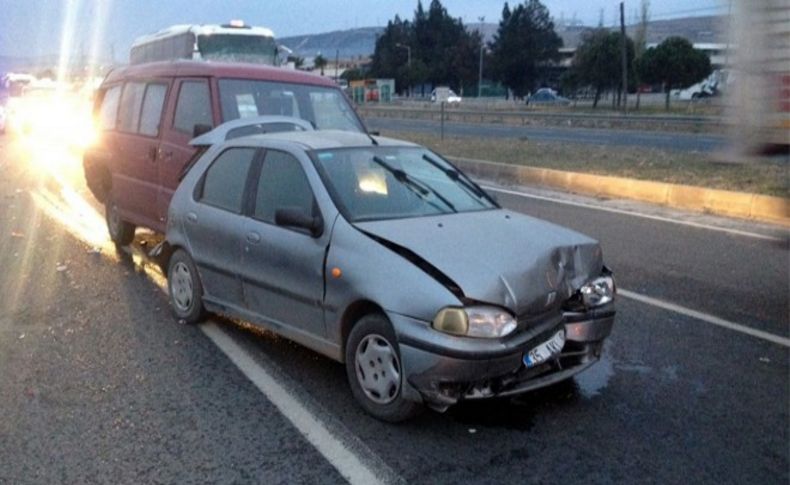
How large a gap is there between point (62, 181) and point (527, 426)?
13152 mm

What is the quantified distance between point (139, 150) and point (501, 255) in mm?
5322

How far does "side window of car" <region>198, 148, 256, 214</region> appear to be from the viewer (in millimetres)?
5941

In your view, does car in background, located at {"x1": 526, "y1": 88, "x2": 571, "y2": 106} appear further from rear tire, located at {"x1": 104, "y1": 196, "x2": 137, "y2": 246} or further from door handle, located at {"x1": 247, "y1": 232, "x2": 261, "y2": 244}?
door handle, located at {"x1": 247, "y1": 232, "x2": 261, "y2": 244}

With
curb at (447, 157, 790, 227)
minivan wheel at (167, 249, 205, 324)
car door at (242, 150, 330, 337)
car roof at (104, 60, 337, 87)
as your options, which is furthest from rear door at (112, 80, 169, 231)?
curb at (447, 157, 790, 227)

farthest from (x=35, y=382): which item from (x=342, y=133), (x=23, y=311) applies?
(x=342, y=133)

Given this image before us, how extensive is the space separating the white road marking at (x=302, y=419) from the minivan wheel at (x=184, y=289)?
0.93 feet

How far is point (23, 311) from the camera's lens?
6.89 meters

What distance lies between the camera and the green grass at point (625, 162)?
13469mm

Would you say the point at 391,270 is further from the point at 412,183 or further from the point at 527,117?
the point at 527,117

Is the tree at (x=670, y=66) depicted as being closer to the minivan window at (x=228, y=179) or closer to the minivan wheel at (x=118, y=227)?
the minivan wheel at (x=118, y=227)

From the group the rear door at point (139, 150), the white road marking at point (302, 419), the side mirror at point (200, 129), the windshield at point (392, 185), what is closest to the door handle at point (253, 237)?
the windshield at point (392, 185)

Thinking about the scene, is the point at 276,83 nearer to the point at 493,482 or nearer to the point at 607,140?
the point at 493,482

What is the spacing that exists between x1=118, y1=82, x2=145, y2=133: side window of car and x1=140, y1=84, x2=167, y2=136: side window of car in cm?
13

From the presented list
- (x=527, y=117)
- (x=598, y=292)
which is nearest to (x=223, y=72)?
(x=598, y=292)
